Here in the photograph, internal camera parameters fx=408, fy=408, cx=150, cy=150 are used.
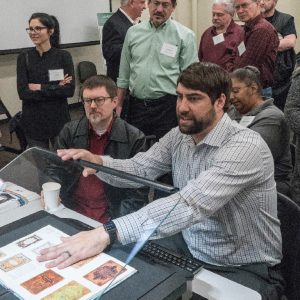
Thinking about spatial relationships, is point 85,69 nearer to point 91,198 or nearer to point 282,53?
point 282,53

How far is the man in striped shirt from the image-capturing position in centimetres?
133

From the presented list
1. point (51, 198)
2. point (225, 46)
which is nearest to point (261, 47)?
point (225, 46)

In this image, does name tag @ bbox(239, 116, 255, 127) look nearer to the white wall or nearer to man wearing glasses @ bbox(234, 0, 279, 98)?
man wearing glasses @ bbox(234, 0, 279, 98)

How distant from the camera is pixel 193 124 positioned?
1.54 m

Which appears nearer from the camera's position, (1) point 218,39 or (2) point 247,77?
(2) point 247,77

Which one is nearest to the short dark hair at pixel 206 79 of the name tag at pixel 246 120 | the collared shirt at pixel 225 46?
the name tag at pixel 246 120

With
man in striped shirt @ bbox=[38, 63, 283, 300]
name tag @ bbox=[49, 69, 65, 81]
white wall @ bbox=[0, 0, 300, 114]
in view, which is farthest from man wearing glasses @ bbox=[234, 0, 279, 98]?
white wall @ bbox=[0, 0, 300, 114]

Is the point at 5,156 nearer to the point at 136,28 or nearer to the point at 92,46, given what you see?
the point at 136,28

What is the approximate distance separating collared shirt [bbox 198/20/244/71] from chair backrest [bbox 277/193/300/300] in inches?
76.3

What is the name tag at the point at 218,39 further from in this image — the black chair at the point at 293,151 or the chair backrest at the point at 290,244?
the chair backrest at the point at 290,244

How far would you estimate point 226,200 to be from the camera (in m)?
1.35

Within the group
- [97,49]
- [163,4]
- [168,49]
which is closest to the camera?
[163,4]

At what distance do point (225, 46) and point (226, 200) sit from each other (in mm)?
2272

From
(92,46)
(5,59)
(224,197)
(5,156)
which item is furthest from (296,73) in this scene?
(92,46)
